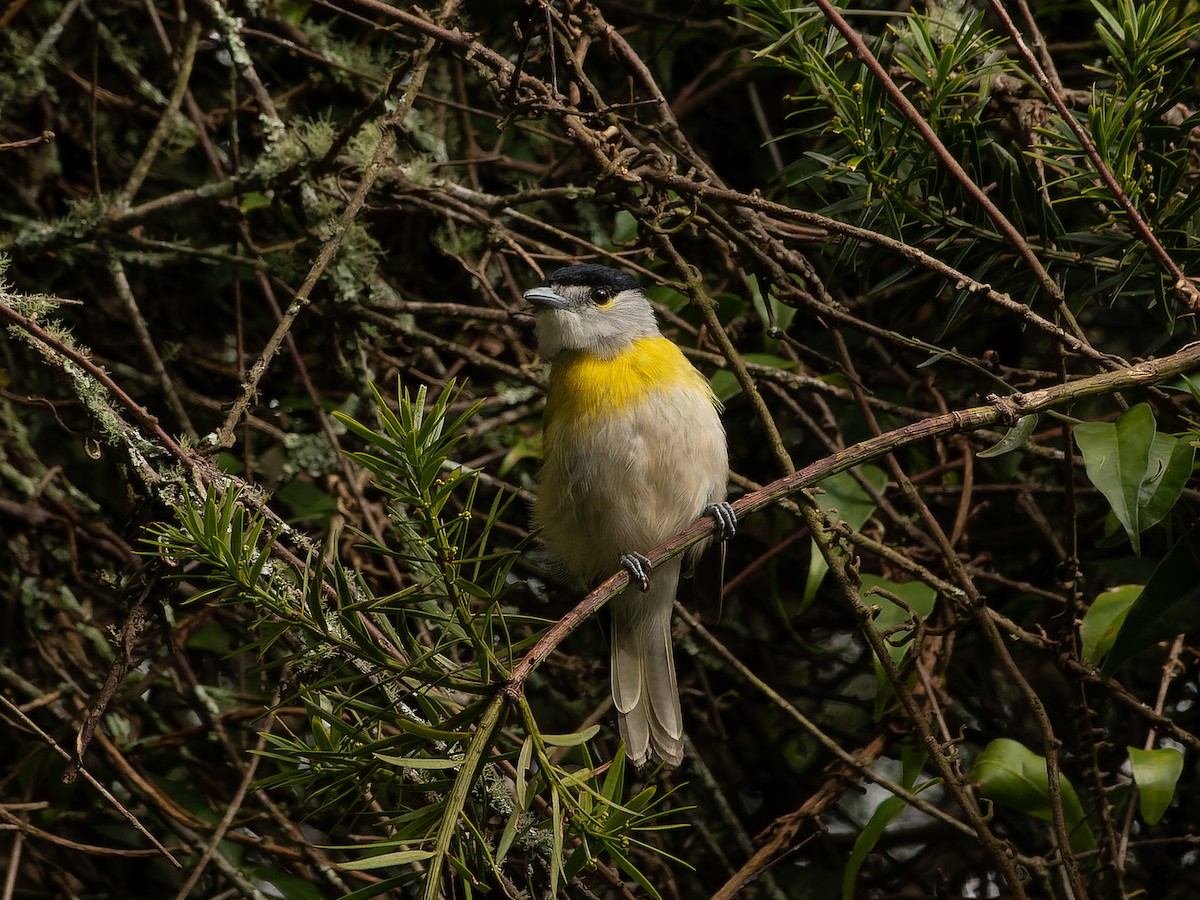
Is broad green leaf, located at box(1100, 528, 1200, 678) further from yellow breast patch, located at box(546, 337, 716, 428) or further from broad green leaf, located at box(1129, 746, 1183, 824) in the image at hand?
yellow breast patch, located at box(546, 337, 716, 428)

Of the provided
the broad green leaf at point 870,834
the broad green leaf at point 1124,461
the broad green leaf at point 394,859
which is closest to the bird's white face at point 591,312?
the broad green leaf at point 870,834

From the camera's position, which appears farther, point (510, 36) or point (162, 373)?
point (510, 36)

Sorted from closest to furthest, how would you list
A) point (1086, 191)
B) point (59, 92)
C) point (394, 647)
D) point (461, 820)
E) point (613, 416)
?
point (461, 820) → point (394, 647) → point (1086, 191) → point (613, 416) → point (59, 92)

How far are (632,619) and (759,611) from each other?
2.20 ft

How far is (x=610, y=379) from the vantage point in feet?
10.2

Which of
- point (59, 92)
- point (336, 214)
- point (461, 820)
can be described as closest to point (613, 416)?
point (336, 214)

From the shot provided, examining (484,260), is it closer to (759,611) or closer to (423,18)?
(423,18)

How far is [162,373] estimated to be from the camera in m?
2.85

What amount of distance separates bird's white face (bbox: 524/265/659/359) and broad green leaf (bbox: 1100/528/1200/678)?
5.38ft

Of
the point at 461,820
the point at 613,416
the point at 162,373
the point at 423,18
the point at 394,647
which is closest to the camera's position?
the point at 461,820

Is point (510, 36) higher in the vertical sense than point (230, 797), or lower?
higher

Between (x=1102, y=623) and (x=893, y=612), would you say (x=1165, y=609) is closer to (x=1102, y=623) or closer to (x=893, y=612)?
(x=1102, y=623)

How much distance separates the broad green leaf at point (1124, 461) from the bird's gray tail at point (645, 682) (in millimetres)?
1372

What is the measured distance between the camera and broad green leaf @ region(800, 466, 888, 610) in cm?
264
